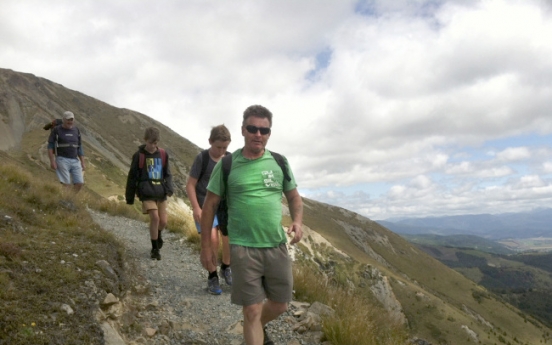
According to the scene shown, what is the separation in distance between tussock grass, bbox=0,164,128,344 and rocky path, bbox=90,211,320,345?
2.02 feet

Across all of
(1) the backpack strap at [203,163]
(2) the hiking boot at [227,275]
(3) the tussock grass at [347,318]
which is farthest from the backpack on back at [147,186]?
(3) the tussock grass at [347,318]

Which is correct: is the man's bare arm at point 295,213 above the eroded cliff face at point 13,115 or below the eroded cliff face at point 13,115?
below

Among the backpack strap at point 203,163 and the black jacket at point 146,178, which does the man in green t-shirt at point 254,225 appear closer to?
the backpack strap at point 203,163

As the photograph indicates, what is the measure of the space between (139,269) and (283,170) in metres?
4.38

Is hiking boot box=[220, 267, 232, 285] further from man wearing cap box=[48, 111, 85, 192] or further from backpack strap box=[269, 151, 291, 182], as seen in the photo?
man wearing cap box=[48, 111, 85, 192]

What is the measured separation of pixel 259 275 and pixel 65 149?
7482mm

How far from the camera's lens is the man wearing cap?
344 inches

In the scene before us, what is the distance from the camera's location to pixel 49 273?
4.32 m

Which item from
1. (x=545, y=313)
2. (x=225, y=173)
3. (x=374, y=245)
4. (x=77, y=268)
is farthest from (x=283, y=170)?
(x=545, y=313)

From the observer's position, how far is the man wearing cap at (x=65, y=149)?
874cm

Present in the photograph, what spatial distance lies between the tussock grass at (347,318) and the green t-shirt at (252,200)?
5.86 feet

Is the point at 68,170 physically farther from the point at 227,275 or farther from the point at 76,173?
the point at 227,275

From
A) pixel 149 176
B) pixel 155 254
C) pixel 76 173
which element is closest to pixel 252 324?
pixel 149 176

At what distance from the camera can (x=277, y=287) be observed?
11.9 feet
